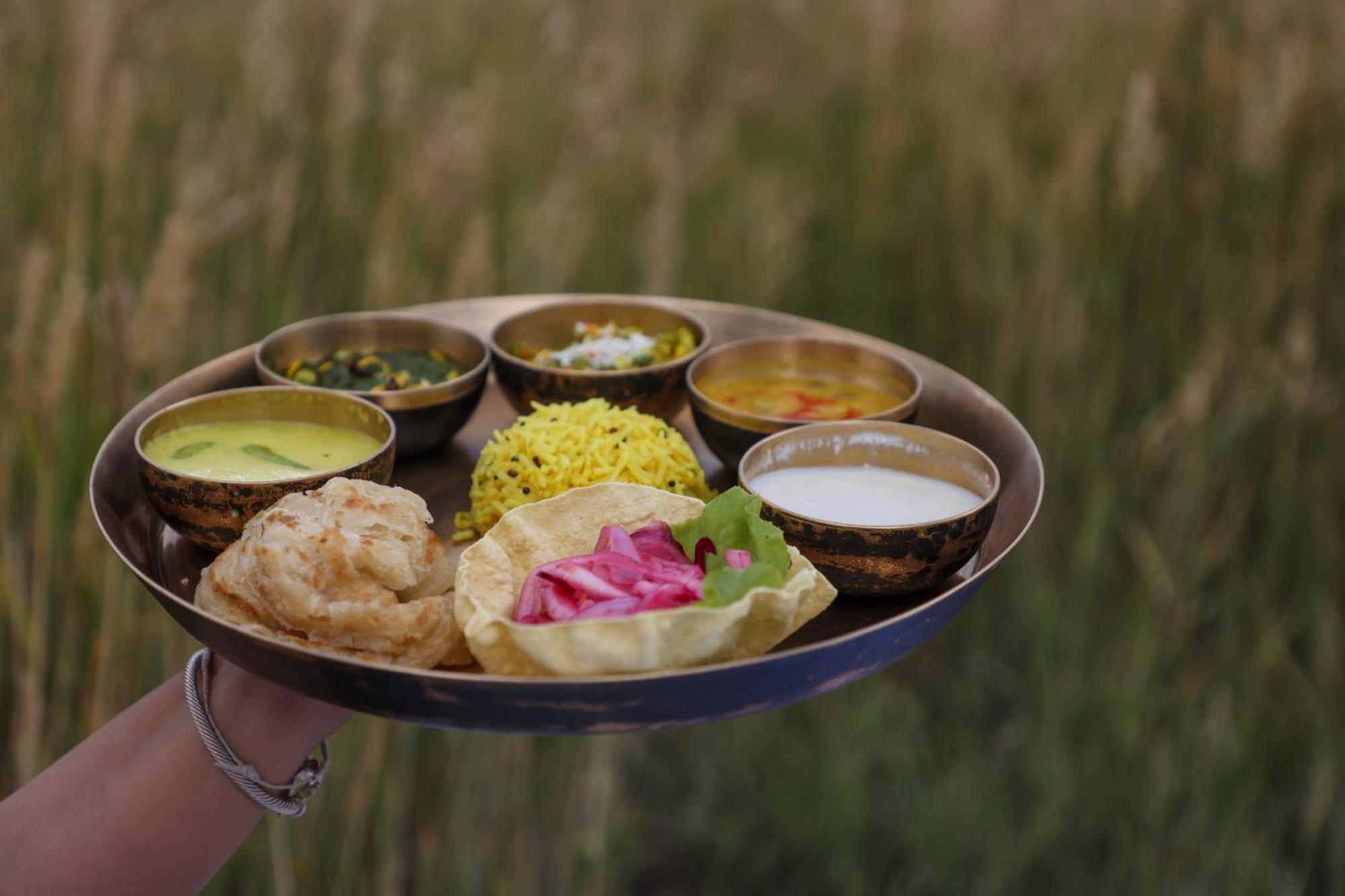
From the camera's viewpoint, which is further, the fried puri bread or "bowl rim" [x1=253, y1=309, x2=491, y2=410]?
"bowl rim" [x1=253, y1=309, x2=491, y2=410]

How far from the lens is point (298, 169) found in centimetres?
338

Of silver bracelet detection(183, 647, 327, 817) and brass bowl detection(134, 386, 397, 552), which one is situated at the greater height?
brass bowl detection(134, 386, 397, 552)

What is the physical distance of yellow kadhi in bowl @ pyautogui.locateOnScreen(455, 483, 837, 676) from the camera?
62.8 inches

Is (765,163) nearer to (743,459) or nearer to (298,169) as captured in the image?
(298,169)

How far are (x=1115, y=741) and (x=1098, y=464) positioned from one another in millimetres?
787

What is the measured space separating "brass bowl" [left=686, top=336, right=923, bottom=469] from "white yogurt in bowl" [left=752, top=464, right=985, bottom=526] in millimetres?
150

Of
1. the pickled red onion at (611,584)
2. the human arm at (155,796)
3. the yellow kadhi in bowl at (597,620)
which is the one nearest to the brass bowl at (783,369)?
the yellow kadhi in bowl at (597,620)

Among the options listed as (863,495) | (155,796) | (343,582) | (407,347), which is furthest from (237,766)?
(863,495)

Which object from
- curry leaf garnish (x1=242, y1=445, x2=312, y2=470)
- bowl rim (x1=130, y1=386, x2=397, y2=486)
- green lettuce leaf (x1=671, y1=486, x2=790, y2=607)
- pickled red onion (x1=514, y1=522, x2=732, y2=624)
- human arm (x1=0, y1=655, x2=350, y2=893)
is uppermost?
green lettuce leaf (x1=671, y1=486, x2=790, y2=607)

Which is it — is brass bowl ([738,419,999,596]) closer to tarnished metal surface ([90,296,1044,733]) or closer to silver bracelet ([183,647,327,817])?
→ tarnished metal surface ([90,296,1044,733])

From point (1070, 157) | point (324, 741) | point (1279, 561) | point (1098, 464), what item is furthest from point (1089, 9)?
point (324, 741)

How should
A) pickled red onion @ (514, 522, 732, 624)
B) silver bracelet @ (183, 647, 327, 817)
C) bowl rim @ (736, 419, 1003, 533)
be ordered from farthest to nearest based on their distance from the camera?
silver bracelet @ (183, 647, 327, 817)
bowl rim @ (736, 419, 1003, 533)
pickled red onion @ (514, 522, 732, 624)

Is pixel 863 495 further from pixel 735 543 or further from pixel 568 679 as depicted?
pixel 568 679

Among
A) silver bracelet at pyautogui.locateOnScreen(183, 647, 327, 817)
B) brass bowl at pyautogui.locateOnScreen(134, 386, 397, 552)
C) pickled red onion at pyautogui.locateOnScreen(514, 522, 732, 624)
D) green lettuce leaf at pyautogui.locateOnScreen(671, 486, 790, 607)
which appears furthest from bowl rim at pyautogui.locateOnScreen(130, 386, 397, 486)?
green lettuce leaf at pyautogui.locateOnScreen(671, 486, 790, 607)
